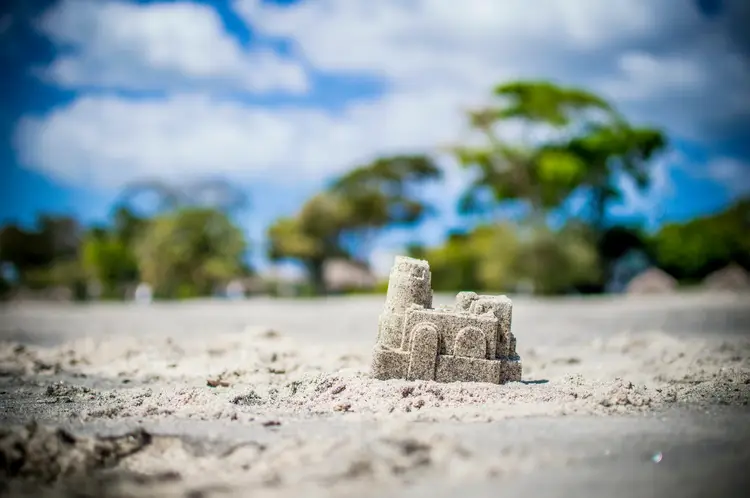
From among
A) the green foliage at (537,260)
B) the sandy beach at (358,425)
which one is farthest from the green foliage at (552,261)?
the sandy beach at (358,425)

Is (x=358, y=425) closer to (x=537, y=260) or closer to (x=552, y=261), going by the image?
(x=537, y=260)

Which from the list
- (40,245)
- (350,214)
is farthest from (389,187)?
(40,245)

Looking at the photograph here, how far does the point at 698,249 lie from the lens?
52656 millimetres

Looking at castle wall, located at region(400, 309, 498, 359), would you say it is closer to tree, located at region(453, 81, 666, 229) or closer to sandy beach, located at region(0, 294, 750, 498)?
sandy beach, located at region(0, 294, 750, 498)

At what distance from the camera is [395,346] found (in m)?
10.2

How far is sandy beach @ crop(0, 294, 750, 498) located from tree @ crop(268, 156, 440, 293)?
1454 inches

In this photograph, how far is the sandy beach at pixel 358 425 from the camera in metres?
6.18

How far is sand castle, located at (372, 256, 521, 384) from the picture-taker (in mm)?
10000

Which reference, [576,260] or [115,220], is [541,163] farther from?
[115,220]

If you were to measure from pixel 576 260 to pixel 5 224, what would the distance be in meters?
55.3

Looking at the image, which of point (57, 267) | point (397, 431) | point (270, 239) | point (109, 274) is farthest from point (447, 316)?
point (57, 267)

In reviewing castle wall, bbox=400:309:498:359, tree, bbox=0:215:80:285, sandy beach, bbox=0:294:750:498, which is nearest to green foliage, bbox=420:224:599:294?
sandy beach, bbox=0:294:750:498

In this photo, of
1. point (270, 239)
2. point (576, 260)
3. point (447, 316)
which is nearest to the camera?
point (447, 316)

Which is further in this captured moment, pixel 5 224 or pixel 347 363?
pixel 5 224
